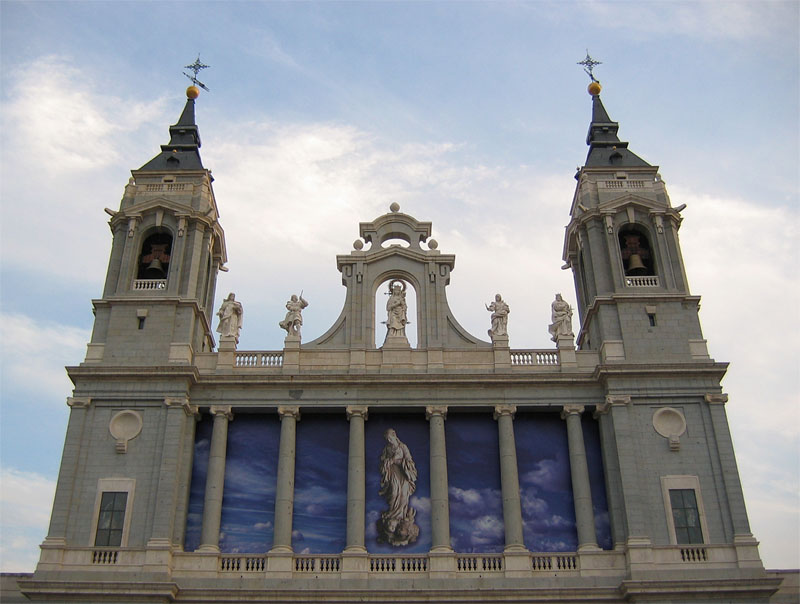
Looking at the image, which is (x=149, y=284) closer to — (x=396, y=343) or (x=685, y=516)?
(x=396, y=343)

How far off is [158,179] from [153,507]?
12976 millimetres

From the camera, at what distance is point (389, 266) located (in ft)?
109

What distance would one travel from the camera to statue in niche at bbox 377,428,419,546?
2830 cm

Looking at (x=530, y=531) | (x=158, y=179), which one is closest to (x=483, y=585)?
(x=530, y=531)

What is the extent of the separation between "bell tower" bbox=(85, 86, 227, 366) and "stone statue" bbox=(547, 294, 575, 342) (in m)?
12.4

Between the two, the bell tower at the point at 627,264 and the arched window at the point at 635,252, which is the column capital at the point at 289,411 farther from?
the arched window at the point at 635,252

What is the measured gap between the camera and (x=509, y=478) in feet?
94.4

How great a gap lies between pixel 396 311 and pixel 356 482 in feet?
21.1

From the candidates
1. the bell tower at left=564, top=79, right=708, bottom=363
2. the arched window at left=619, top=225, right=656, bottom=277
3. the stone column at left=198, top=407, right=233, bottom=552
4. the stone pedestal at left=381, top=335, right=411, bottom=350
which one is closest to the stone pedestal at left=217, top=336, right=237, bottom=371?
the stone column at left=198, top=407, right=233, bottom=552

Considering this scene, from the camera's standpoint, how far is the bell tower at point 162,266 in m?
30.9

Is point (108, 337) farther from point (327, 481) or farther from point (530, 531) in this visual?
point (530, 531)

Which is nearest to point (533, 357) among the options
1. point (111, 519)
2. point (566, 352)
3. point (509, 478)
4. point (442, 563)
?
point (566, 352)

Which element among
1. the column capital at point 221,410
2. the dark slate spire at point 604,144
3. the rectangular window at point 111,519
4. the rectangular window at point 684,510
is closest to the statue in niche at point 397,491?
the column capital at point 221,410

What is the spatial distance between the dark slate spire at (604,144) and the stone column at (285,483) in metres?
14.9
